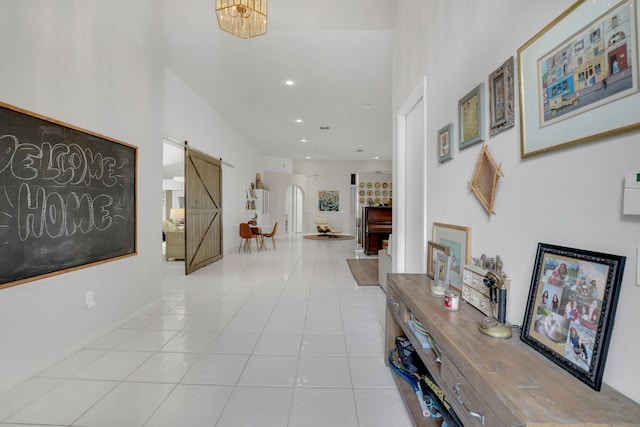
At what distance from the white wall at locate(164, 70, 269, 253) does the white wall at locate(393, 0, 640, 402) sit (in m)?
4.04

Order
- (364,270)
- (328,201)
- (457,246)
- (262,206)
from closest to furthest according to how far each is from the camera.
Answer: (457,246) < (364,270) < (262,206) < (328,201)

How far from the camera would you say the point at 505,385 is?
79cm

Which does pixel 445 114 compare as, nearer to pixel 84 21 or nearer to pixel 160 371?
pixel 160 371

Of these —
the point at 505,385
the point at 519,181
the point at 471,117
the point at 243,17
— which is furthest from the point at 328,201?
the point at 505,385

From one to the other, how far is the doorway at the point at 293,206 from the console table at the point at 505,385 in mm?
11807

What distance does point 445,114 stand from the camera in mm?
1889

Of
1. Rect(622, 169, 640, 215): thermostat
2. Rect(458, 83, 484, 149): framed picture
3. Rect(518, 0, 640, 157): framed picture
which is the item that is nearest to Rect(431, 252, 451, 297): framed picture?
Rect(458, 83, 484, 149): framed picture

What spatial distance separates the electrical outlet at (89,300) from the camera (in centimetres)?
249

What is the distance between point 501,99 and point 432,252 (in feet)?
3.37

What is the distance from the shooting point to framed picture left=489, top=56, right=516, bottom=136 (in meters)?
1.24

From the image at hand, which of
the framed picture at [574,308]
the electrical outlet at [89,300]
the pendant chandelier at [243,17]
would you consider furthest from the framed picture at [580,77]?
the electrical outlet at [89,300]

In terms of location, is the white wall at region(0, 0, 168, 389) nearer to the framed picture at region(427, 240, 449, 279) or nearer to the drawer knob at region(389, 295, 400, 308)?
the drawer knob at region(389, 295, 400, 308)

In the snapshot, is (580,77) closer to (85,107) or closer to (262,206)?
(85,107)

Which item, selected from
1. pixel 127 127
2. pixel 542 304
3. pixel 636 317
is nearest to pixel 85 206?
pixel 127 127
